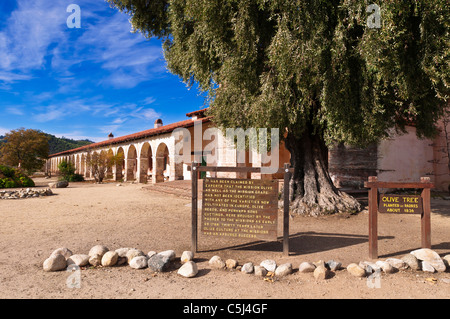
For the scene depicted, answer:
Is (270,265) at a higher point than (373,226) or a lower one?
lower

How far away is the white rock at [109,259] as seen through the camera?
3818 millimetres

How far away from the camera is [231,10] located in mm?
6551

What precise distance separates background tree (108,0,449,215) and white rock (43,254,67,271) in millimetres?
5058

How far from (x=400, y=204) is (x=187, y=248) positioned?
12.5 ft

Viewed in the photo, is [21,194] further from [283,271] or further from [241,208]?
[283,271]

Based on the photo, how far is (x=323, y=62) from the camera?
579 centimetres

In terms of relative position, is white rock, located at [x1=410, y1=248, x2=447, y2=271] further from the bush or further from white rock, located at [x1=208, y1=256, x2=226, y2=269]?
the bush

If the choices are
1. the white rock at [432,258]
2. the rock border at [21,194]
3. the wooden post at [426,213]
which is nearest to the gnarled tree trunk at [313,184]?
the wooden post at [426,213]

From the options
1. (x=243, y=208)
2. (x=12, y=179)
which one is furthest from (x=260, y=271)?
(x=12, y=179)

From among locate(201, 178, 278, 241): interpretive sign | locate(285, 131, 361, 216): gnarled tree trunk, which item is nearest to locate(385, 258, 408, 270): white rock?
locate(201, 178, 278, 241): interpretive sign

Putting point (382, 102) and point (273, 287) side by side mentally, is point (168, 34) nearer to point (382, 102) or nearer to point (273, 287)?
point (382, 102)

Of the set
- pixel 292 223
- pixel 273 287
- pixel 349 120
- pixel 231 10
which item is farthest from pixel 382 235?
pixel 231 10

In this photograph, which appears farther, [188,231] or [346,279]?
[188,231]
